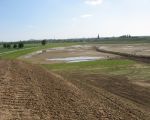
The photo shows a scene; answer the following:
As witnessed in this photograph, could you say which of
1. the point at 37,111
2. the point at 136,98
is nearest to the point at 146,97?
the point at 136,98

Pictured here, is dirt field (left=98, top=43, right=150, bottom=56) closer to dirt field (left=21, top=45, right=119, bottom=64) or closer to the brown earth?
dirt field (left=21, top=45, right=119, bottom=64)

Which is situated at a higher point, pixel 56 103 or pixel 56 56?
pixel 56 103

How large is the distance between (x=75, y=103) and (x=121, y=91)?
20.0ft

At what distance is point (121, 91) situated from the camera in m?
17.3

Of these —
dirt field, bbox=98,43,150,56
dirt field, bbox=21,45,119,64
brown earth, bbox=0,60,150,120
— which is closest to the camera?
brown earth, bbox=0,60,150,120

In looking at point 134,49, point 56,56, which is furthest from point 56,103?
point 134,49

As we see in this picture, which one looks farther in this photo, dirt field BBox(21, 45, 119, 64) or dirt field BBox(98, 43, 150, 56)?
dirt field BBox(98, 43, 150, 56)

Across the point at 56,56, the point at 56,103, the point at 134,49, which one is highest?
the point at 56,103

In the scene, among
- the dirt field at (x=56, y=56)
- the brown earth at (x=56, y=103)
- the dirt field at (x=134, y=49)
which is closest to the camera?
the brown earth at (x=56, y=103)

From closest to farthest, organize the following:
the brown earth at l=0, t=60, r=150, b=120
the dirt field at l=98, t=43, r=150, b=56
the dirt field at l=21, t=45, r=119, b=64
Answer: the brown earth at l=0, t=60, r=150, b=120
the dirt field at l=21, t=45, r=119, b=64
the dirt field at l=98, t=43, r=150, b=56

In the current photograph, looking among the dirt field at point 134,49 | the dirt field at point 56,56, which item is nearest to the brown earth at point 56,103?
the dirt field at point 56,56

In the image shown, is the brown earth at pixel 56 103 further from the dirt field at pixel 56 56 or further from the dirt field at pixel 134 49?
the dirt field at pixel 134 49

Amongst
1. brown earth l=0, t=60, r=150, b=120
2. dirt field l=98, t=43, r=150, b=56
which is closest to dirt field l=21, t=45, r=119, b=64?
dirt field l=98, t=43, r=150, b=56

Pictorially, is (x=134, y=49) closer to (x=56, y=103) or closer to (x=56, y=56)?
(x=56, y=56)
